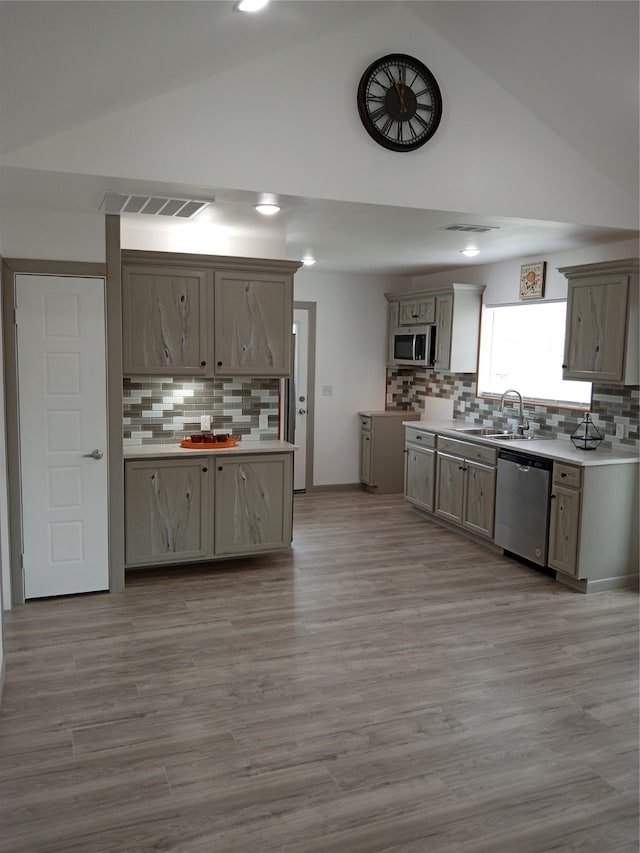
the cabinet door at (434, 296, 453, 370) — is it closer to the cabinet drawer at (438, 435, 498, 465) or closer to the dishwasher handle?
the cabinet drawer at (438, 435, 498, 465)

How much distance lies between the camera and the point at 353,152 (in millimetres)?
3867

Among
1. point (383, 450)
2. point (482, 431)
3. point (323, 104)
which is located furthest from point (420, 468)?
point (323, 104)

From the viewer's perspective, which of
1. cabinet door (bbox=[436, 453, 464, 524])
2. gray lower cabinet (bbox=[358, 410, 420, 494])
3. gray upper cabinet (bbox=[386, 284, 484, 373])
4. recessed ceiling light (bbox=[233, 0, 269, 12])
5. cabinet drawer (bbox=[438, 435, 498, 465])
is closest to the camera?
recessed ceiling light (bbox=[233, 0, 269, 12])

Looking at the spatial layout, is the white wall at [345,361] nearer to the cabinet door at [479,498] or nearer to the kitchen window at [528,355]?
the kitchen window at [528,355]

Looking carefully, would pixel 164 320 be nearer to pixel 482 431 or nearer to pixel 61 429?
pixel 61 429

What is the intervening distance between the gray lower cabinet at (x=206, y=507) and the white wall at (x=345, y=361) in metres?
2.64

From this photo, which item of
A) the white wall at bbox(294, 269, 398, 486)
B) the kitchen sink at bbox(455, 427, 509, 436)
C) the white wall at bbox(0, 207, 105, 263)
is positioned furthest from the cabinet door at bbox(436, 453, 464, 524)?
the white wall at bbox(0, 207, 105, 263)

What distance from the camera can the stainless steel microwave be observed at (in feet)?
23.3

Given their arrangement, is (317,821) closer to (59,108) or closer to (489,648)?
(489,648)

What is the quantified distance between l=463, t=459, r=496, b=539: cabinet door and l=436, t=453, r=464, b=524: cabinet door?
89 millimetres

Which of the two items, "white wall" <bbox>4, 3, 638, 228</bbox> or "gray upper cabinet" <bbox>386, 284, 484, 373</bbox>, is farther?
"gray upper cabinet" <bbox>386, 284, 484, 373</bbox>

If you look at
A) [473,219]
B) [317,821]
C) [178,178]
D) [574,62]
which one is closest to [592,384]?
[473,219]

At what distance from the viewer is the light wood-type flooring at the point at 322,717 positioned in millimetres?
2379

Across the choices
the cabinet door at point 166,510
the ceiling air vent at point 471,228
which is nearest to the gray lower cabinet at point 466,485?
the ceiling air vent at point 471,228
